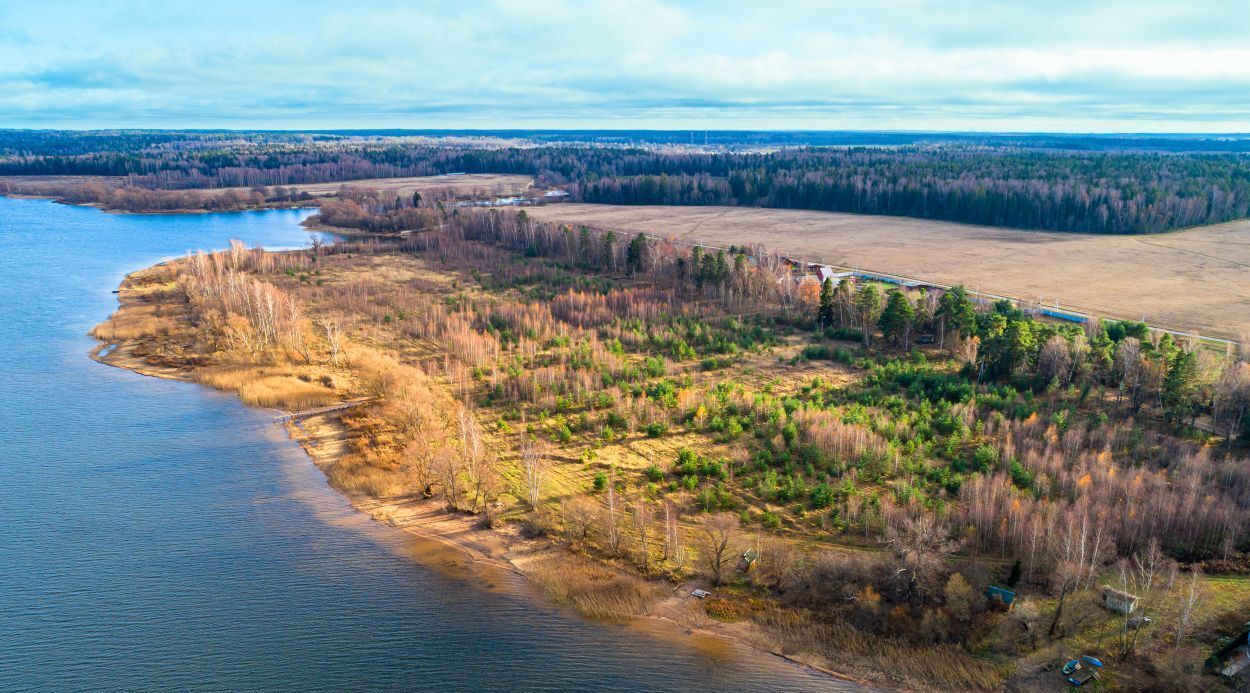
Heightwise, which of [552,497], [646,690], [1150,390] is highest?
[1150,390]

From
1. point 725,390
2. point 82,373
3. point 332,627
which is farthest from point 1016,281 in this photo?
point 82,373

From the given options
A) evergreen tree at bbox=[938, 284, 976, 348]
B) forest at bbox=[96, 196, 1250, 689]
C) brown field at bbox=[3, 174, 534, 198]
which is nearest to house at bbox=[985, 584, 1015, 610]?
forest at bbox=[96, 196, 1250, 689]

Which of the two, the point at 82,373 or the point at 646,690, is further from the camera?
the point at 82,373

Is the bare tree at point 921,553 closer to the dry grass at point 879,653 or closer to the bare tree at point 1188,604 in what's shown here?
the dry grass at point 879,653

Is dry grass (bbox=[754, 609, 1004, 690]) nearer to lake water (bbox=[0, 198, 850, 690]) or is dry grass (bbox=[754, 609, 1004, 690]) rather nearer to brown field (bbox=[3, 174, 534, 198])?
lake water (bbox=[0, 198, 850, 690])

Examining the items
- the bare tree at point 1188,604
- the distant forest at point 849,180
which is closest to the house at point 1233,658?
the bare tree at point 1188,604

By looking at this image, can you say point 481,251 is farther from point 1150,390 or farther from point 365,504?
point 1150,390

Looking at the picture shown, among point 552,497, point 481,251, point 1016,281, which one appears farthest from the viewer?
point 481,251
